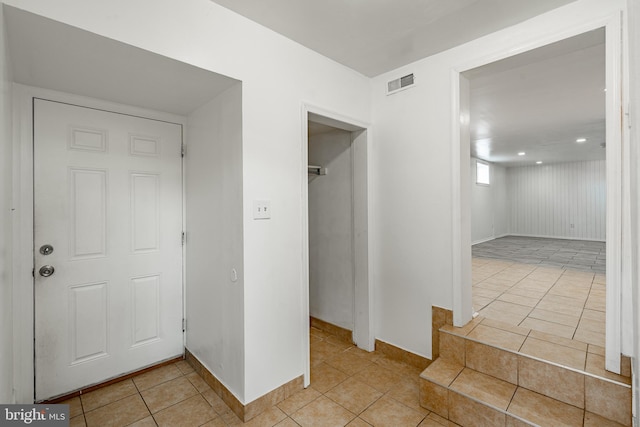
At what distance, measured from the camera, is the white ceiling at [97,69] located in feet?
4.59

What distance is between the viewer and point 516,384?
6.23ft

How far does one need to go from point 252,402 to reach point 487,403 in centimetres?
146

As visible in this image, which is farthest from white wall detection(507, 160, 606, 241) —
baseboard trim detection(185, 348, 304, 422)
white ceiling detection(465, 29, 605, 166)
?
baseboard trim detection(185, 348, 304, 422)

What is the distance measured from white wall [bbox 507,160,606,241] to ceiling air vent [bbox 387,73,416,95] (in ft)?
28.8

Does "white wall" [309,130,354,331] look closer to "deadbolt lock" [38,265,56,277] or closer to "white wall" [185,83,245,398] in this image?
"white wall" [185,83,245,398]

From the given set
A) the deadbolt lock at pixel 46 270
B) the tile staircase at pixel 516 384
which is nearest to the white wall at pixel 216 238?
the deadbolt lock at pixel 46 270

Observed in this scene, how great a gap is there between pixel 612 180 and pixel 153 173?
3.15m

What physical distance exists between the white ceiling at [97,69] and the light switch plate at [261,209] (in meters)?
0.81

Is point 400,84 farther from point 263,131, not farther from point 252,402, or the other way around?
point 252,402

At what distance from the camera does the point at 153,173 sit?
247 centimetres

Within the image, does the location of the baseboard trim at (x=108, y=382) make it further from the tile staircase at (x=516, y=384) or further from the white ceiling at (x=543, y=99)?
the white ceiling at (x=543, y=99)

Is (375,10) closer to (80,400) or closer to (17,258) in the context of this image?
(17,258)

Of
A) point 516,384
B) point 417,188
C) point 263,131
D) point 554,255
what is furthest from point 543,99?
point 554,255

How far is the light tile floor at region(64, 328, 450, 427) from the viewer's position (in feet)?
6.23
